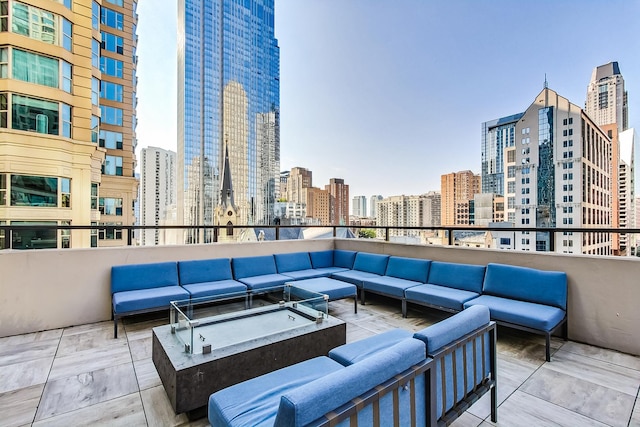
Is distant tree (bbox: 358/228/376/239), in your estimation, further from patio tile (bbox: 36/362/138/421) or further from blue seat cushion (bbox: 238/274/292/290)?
patio tile (bbox: 36/362/138/421)

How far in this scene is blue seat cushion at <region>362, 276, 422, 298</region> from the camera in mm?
3801

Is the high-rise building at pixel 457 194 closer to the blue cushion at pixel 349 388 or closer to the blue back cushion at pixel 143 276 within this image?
the blue back cushion at pixel 143 276

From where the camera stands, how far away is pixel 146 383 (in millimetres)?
2227

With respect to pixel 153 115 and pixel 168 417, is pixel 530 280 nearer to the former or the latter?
pixel 168 417

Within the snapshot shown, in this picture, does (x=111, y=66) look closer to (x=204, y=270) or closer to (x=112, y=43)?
(x=112, y=43)

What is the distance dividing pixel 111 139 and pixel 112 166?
139 centimetres

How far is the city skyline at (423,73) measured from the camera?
324 inches

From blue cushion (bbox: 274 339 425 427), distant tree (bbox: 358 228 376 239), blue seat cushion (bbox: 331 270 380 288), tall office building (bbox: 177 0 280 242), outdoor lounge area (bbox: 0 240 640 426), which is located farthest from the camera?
tall office building (bbox: 177 0 280 242)

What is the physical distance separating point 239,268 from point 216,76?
40754 mm

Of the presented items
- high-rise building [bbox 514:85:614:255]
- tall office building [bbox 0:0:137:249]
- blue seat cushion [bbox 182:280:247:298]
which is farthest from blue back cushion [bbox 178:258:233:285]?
high-rise building [bbox 514:85:614:255]

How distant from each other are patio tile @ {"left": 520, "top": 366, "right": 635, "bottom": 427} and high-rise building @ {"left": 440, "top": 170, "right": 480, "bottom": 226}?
206 inches

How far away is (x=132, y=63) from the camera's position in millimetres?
15672

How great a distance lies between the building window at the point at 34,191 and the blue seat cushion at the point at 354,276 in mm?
9674

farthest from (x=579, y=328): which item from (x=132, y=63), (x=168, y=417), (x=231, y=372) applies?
(x=132, y=63)
